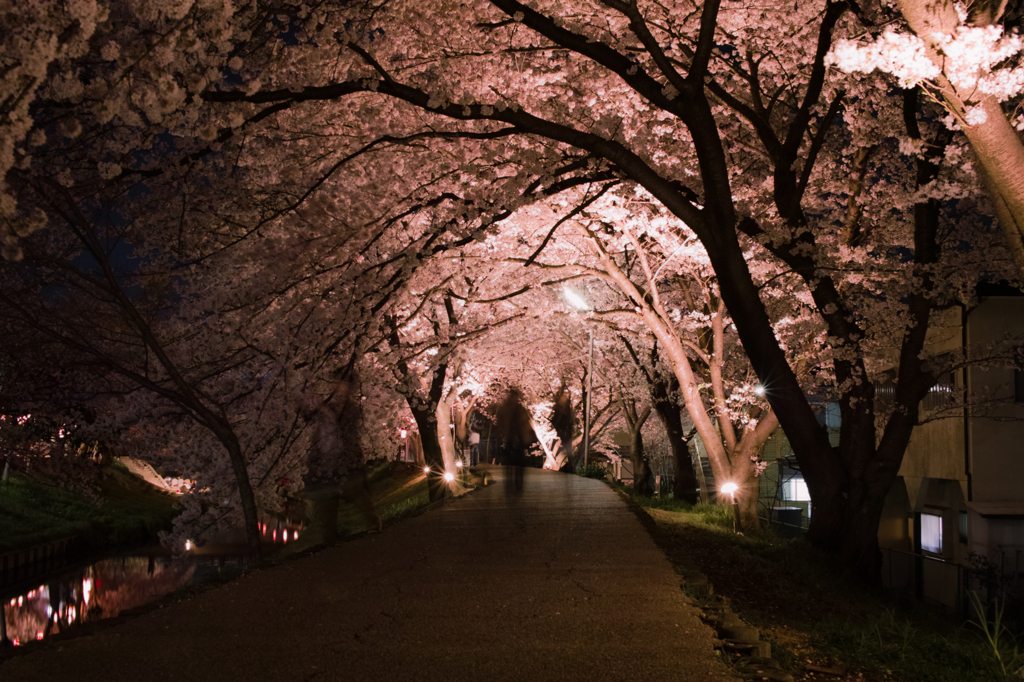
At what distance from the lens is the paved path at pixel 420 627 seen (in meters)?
4.66

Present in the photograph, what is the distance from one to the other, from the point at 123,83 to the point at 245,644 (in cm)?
375

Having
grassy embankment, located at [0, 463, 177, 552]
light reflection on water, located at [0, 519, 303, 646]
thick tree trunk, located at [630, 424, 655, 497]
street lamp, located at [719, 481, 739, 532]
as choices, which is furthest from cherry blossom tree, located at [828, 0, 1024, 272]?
thick tree trunk, located at [630, 424, 655, 497]

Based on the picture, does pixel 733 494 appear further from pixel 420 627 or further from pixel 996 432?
pixel 420 627

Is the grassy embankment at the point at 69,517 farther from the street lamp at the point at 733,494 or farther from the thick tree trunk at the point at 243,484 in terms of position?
the street lamp at the point at 733,494

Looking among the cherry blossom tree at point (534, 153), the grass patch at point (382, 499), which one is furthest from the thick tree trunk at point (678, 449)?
the cherry blossom tree at point (534, 153)

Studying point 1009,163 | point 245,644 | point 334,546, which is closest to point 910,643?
point 1009,163

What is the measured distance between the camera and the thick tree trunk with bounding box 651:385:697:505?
24875 millimetres

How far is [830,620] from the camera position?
6.60 m

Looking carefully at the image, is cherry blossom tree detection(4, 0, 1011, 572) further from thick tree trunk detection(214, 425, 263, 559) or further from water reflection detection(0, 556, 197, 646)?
water reflection detection(0, 556, 197, 646)

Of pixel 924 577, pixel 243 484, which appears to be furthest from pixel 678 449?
pixel 243 484

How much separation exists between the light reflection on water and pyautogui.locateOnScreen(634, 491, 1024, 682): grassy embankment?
27.8 feet

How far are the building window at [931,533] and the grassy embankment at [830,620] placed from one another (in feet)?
32.8

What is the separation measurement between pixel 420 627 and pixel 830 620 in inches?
135

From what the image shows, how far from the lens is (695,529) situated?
1402cm
